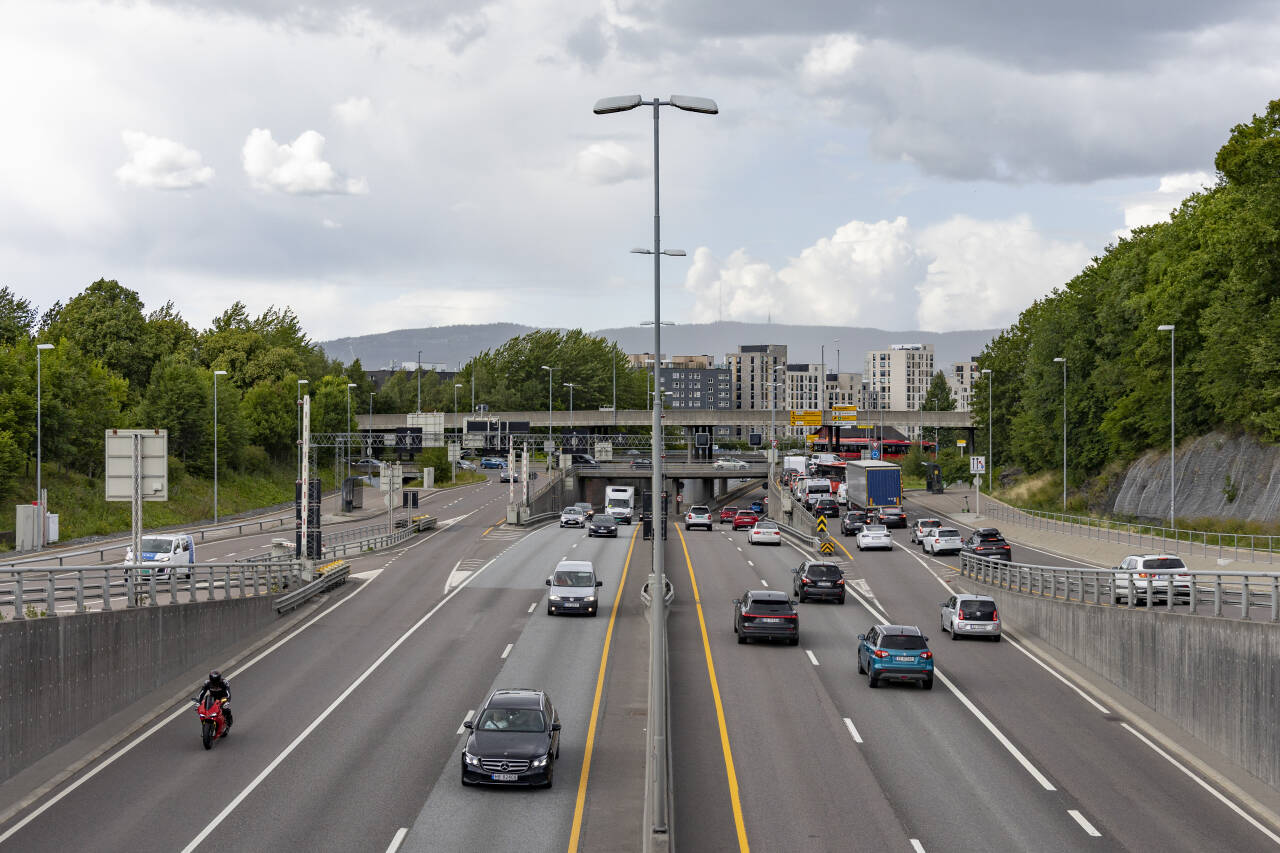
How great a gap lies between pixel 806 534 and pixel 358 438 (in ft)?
188

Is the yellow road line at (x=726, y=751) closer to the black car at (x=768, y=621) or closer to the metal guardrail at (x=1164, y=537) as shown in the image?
the black car at (x=768, y=621)

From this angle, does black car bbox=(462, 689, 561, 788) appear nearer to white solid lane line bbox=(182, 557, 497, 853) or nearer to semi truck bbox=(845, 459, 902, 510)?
white solid lane line bbox=(182, 557, 497, 853)

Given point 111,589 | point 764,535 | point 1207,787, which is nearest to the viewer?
point 1207,787

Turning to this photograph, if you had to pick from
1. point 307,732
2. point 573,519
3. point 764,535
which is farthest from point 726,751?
point 573,519

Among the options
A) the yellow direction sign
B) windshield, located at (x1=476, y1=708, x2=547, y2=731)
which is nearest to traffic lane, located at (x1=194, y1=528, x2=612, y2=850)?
windshield, located at (x1=476, y1=708, x2=547, y2=731)

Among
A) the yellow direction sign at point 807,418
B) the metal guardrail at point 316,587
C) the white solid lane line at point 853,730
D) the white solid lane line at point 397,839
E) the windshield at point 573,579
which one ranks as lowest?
the white solid lane line at point 853,730

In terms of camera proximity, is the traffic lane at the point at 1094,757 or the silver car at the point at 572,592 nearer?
the traffic lane at the point at 1094,757

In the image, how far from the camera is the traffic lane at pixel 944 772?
58.1 feet

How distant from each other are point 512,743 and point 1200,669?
555 inches

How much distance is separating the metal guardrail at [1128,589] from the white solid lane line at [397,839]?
16.4 m

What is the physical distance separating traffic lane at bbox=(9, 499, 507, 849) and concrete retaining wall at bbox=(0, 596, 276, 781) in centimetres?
110

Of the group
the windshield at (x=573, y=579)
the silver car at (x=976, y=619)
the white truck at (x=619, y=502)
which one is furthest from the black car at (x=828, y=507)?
the silver car at (x=976, y=619)

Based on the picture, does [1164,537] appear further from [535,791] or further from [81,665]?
[81,665]

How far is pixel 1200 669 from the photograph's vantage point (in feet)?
79.5
